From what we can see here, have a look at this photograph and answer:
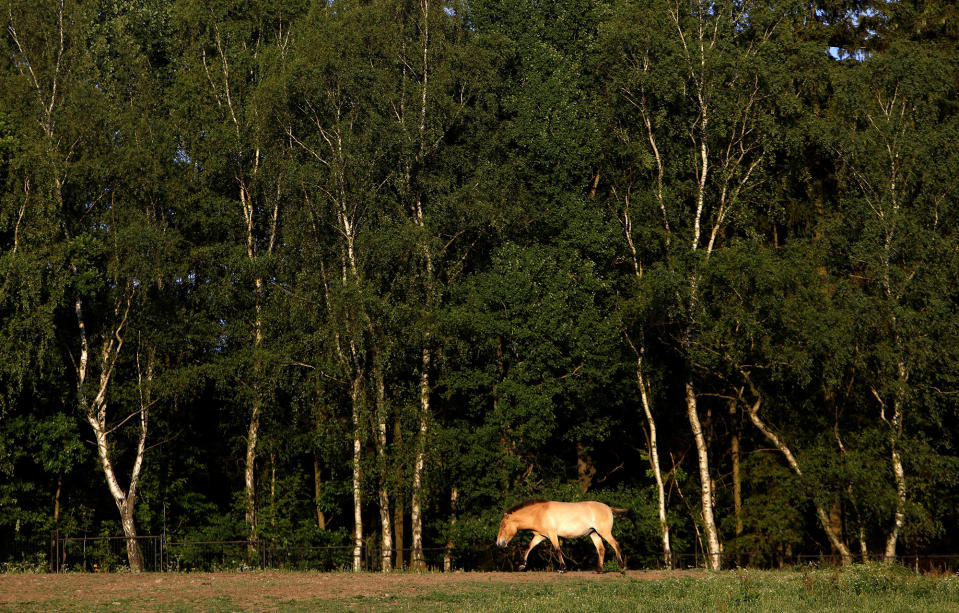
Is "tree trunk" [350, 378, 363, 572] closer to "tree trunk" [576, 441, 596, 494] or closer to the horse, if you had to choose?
"tree trunk" [576, 441, 596, 494]

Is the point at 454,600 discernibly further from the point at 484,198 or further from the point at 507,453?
the point at 484,198

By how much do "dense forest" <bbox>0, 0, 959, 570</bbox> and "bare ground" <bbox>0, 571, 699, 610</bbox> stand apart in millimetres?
10492

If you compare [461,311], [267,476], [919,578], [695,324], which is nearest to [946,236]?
[695,324]

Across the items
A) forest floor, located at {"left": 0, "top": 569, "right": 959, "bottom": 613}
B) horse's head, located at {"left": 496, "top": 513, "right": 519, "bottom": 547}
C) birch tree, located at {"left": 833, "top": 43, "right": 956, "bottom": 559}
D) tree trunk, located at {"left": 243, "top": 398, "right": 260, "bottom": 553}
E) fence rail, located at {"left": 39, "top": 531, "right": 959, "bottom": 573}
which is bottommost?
fence rail, located at {"left": 39, "top": 531, "right": 959, "bottom": 573}

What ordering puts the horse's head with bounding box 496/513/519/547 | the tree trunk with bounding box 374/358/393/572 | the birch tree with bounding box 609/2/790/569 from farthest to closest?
the birch tree with bounding box 609/2/790/569, the tree trunk with bounding box 374/358/393/572, the horse's head with bounding box 496/513/519/547

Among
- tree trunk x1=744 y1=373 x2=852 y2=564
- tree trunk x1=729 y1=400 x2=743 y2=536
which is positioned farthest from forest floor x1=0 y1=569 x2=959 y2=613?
tree trunk x1=729 y1=400 x2=743 y2=536

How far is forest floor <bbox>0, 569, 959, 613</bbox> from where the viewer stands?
58.1 feet

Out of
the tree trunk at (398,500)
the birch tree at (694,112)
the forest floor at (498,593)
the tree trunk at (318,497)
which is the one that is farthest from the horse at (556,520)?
the tree trunk at (318,497)


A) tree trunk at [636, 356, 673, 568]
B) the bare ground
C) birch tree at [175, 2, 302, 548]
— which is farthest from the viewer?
birch tree at [175, 2, 302, 548]

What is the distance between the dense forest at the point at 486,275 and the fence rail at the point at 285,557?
2.38ft

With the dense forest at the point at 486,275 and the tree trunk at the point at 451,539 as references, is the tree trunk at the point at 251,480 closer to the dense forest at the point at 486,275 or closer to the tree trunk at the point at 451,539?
the dense forest at the point at 486,275

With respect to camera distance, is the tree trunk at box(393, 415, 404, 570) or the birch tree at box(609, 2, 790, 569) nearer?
the tree trunk at box(393, 415, 404, 570)

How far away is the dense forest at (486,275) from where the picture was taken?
36781 millimetres

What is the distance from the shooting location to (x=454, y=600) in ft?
65.0
